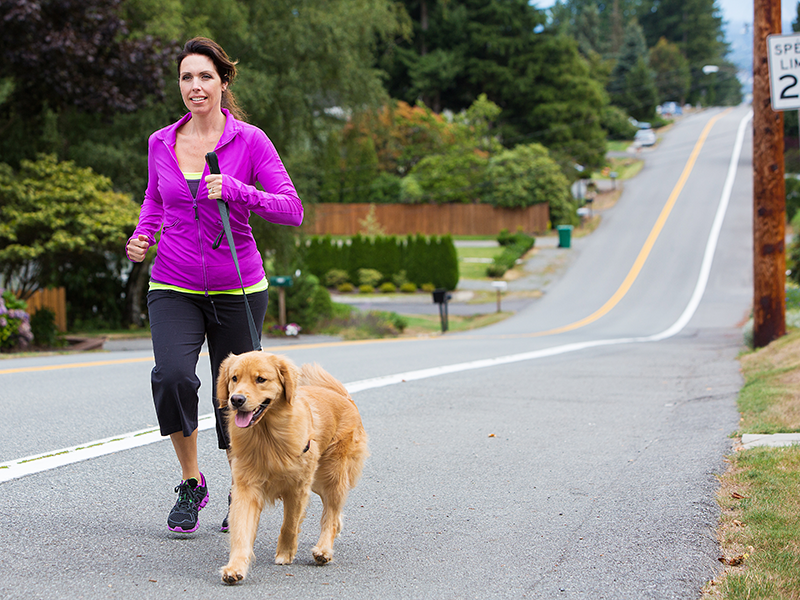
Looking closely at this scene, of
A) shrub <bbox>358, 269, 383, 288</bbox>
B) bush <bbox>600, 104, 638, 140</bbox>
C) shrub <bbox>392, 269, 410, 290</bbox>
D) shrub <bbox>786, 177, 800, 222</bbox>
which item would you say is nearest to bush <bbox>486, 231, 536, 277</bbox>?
shrub <bbox>392, 269, 410, 290</bbox>

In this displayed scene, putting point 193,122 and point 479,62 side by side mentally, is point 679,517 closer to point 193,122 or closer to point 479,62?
point 193,122

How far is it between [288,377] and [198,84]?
1.65 metres

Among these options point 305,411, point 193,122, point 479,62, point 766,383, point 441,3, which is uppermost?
point 441,3

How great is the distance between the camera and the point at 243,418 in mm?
3648

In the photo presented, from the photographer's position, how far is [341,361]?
1282 cm

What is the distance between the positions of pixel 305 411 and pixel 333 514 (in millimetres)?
610

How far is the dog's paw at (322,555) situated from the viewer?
4090mm

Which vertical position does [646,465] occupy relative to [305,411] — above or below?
below

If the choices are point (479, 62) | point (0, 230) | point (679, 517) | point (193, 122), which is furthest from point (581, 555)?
point (479, 62)

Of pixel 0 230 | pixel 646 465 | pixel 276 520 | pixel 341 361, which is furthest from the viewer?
pixel 0 230

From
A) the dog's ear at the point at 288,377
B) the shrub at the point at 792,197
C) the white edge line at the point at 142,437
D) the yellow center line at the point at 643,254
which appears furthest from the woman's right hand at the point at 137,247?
the shrub at the point at 792,197

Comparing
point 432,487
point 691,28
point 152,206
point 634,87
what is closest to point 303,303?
point 432,487

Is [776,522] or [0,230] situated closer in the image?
[776,522]

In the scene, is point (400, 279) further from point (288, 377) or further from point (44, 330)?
point (288, 377)
